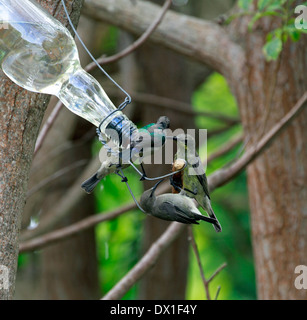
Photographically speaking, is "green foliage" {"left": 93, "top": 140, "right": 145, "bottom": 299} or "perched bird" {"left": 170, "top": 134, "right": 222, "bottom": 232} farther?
"green foliage" {"left": 93, "top": 140, "right": 145, "bottom": 299}

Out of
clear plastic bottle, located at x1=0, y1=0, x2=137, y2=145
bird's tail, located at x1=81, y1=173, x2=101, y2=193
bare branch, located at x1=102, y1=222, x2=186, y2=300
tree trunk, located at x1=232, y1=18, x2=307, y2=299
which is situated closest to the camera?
bird's tail, located at x1=81, y1=173, x2=101, y2=193

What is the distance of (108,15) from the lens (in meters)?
3.20

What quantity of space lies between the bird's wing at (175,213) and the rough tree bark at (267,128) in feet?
5.98

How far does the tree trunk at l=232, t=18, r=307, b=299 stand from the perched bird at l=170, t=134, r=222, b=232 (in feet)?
5.48

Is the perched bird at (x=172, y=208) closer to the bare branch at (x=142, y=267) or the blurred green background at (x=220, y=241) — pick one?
the bare branch at (x=142, y=267)

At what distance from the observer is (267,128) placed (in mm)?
2949

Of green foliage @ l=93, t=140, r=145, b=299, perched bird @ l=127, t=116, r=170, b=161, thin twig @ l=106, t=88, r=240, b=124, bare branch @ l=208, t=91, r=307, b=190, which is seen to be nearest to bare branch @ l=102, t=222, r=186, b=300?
bare branch @ l=208, t=91, r=307, b=190

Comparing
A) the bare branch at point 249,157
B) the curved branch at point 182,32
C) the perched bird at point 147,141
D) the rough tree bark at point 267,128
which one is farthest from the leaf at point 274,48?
the perched bird at point 147,141

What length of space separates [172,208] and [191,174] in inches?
6.5

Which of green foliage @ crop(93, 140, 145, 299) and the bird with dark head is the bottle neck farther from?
green foliage @ crop(93, 140, 145, 299)

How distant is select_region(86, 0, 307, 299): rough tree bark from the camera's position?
115 inches

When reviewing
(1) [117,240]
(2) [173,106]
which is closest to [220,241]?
(1) [117,240]

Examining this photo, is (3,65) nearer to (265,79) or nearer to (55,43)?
(55,43)

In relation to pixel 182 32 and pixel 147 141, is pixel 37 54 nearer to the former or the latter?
pixel 147 141
